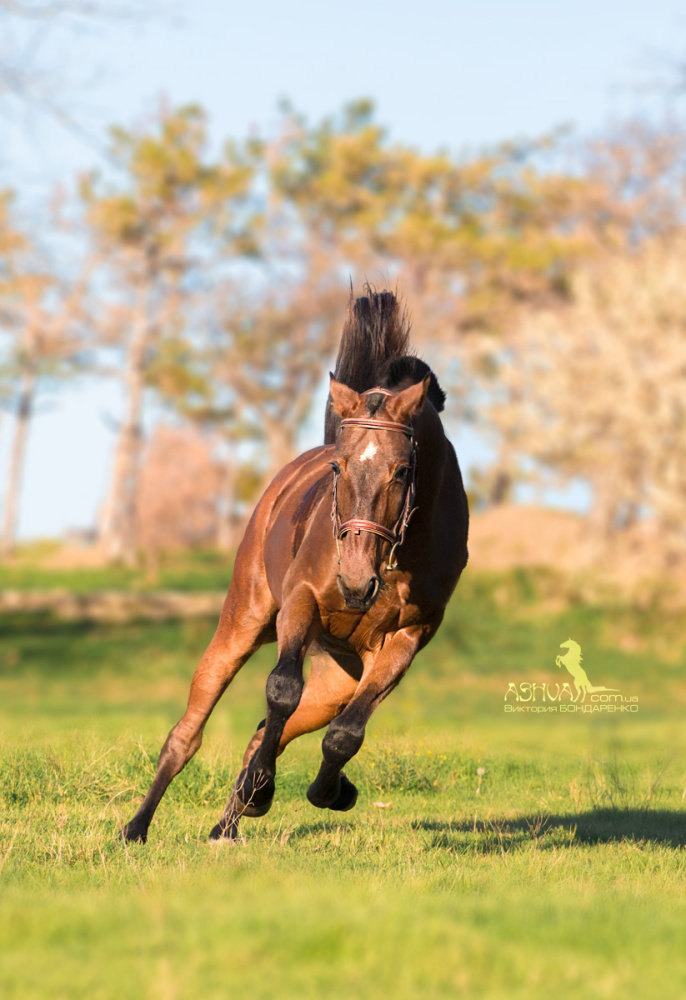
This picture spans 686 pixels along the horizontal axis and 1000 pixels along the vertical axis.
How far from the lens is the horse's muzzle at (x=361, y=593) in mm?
5734

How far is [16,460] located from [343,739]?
36628mm

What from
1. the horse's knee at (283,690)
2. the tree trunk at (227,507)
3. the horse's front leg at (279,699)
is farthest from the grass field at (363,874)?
the tree trunk at (227,507)

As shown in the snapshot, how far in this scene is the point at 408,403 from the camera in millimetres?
6188

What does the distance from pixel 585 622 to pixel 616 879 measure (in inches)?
939

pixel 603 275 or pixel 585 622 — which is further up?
pixel 603 275

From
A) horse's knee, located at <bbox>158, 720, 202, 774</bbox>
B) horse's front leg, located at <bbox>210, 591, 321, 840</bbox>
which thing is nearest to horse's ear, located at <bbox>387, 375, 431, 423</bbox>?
horse's front leg, located at <bbox>210, 591, 321, 840</bbox>

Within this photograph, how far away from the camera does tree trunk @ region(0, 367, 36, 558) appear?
40969 millimetres

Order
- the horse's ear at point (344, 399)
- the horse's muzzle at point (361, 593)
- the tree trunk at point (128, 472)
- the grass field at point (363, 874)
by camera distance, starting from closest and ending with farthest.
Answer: the grass field at point (363, 874)
the horse's muzzle at point (361, 593)
the horse's ear at point (344, 399)
the tree trunk at point (128, 472)

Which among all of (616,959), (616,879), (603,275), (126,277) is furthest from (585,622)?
(616,959)

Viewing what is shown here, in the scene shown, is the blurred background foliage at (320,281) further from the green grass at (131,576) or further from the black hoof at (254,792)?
the black hoof at (254,792)

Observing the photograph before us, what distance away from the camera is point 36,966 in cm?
362

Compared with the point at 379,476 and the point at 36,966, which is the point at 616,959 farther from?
the point at 379,476

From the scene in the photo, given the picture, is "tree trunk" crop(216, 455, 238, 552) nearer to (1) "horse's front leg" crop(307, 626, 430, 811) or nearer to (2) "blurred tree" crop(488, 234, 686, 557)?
(2) "blurred tree" crop(488, 234, 686, 557)

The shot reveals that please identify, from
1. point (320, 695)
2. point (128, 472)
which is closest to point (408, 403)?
point (320, 695)
